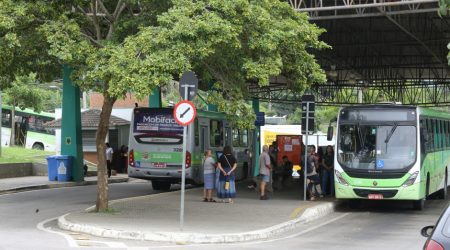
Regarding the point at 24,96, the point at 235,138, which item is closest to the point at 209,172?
the point at 235,138

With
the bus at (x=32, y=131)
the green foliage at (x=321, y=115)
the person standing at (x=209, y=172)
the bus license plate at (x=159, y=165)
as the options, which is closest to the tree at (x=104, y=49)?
the person standing at (x=209, y=172)

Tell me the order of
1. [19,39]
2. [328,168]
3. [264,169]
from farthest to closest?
[328,168] → [264,169] → [19,39]

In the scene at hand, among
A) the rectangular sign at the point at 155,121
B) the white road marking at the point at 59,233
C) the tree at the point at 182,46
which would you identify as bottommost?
the white road marking at the point at 59,233

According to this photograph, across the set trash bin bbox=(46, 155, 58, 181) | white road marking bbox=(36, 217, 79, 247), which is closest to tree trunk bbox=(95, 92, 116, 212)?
white road marking bbox=(36, 217, 79, 247)

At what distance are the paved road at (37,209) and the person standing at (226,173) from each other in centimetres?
409

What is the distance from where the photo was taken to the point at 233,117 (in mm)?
15414

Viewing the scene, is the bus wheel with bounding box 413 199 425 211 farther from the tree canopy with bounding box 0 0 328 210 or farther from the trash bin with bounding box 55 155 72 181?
the trash bin with bounding box 55 155 72 181

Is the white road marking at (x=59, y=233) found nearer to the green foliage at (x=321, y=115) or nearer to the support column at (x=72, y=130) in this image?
the support column at (x=72, y=130)

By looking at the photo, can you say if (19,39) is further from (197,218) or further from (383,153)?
(383,153)

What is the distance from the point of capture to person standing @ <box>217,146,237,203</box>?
66.6ft

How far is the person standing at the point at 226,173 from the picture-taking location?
20312 millimetres

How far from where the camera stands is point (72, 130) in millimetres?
30875

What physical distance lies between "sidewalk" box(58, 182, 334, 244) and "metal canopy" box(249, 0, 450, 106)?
17.2 ft

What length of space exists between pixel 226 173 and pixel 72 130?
12.6 metres
